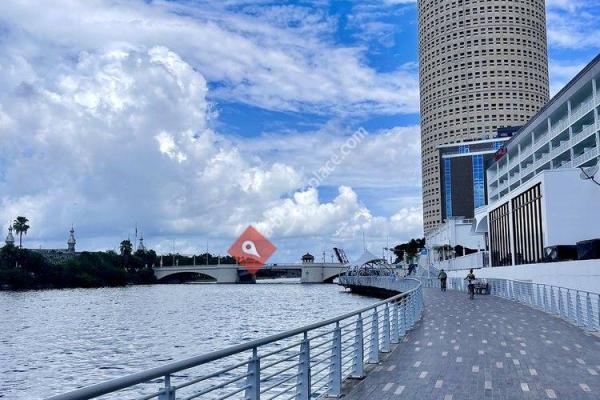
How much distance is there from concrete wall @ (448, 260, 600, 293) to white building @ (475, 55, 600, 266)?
3.14 m

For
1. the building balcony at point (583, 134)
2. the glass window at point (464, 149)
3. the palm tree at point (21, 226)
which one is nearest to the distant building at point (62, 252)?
the palm tree at point (21, 226)

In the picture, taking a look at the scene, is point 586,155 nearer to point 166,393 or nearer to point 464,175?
point 166,393

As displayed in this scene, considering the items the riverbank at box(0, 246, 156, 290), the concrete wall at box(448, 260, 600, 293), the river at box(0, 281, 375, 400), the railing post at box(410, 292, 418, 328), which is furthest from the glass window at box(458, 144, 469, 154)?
the railing post at box(410, 292, 418, 328)

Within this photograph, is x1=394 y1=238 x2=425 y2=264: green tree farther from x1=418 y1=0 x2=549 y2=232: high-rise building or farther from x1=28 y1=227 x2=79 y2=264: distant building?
x1=28 y1=227 x2=79 y2=264: distant building

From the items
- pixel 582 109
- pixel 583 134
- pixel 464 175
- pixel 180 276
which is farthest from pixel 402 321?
pixel 180 276

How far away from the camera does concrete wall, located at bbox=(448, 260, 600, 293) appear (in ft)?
111

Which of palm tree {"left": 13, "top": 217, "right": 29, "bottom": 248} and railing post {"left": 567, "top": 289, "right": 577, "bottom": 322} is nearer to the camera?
railing post {"left": 567, "top": 289, "right": 577, "bottom": 322}

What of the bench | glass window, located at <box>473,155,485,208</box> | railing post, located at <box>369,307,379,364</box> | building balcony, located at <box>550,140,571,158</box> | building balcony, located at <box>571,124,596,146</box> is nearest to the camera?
railing post, located at <box>369,307,379,364</box>

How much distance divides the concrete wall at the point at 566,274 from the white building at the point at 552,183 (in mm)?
3136

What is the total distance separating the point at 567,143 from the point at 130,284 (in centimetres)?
10825

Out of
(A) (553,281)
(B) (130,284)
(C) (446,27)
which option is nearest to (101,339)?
(A) (553,281)

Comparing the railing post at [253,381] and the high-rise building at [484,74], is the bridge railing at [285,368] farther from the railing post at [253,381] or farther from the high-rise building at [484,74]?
the high-rise building at [484,74]

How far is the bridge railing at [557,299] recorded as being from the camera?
68.6 ft

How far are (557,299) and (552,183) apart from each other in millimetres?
22693
